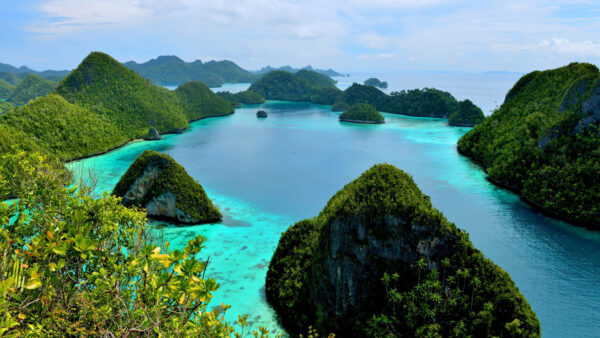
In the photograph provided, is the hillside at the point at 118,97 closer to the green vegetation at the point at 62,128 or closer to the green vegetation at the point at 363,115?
the green vegetation at the point at 62,128

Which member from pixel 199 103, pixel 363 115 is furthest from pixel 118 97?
pixel 363 115

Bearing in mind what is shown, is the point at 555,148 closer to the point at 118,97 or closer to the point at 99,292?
the point at 99,292

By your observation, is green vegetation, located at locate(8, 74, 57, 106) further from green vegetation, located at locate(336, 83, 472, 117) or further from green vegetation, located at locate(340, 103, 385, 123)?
green vegetation, located at locate(336, 83, 472, 117)

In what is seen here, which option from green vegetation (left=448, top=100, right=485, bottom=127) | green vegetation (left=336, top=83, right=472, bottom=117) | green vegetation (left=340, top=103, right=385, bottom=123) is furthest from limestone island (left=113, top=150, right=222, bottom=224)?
green vegetation (left=336, top=83, right=472, bottom=117)

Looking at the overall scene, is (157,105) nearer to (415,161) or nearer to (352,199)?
(415,161)

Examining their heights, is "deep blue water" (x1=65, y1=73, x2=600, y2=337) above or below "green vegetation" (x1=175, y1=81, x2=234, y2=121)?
below

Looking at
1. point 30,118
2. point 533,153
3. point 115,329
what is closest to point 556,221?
point 533,153
